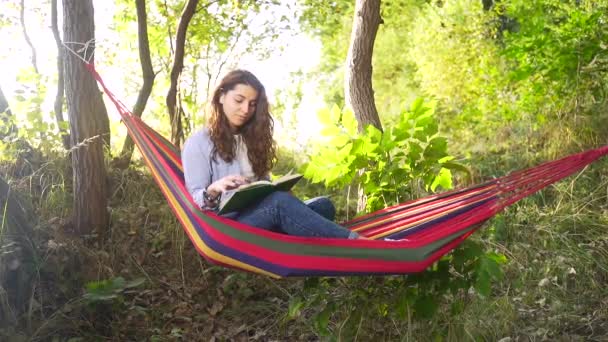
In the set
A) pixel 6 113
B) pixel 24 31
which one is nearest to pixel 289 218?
pixel 6 113

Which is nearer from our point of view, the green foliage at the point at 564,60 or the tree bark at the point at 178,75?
the tree bark at the point at 178,75

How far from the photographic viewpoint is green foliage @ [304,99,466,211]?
7.25ft

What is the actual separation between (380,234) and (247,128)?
593mm

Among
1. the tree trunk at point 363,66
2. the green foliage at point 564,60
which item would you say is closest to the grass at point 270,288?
the green foliage at point 564,60

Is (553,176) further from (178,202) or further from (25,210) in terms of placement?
(25,210)

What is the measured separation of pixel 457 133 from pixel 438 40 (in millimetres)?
880

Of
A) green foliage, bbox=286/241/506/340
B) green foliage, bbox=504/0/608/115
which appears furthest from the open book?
green foliage, bbox=504/0/608/115

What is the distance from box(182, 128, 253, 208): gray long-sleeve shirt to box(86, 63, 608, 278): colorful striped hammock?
42 millimetres

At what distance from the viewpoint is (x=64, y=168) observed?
3.51m

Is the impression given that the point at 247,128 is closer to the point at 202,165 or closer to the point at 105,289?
the point at 202,165

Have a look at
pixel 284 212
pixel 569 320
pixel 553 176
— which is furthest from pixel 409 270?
pixel 569 320

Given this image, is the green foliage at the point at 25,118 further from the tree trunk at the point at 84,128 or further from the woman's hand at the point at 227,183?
the woman's hand at the point at 227,183

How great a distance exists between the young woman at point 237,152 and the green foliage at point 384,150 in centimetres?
17

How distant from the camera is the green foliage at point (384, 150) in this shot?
2211mm
